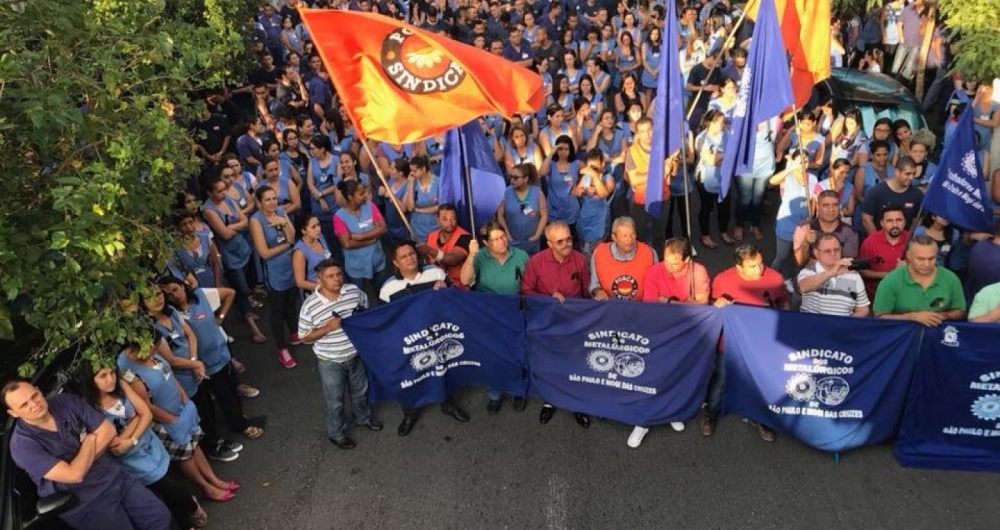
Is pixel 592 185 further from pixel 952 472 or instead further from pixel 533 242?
pixel 952 472

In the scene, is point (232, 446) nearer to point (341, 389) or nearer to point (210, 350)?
point (210, 350)

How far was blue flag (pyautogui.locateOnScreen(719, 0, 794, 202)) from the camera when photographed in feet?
22.0

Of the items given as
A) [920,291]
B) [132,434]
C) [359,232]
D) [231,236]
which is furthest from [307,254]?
[920,291]

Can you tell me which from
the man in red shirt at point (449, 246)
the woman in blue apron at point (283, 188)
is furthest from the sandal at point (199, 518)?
the woman in blue apron at point (283, 188)

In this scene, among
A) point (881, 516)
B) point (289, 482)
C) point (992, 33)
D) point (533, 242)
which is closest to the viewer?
point (881, 516)

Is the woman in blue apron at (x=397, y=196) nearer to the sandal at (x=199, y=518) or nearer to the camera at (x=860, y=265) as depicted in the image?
the sandal at (x=199, y=518)

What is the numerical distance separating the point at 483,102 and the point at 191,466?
3.90 m

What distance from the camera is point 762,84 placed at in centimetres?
688

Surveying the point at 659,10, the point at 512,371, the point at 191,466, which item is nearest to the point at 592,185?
the point at 512,371

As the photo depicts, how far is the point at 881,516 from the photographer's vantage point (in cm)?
519

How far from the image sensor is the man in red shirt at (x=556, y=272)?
6305 mm

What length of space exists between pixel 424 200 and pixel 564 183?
1646 mm

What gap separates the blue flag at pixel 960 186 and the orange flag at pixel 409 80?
3.60 meters

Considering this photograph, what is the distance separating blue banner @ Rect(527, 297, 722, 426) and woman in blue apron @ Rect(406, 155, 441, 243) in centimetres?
238
